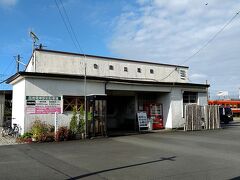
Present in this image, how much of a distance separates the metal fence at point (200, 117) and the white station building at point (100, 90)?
1497mm

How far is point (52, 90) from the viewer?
1875 cm

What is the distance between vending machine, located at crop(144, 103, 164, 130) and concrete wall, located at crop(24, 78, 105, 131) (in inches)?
269

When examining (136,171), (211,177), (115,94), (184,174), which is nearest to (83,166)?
(136,171)

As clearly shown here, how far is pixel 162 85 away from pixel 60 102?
9.21m

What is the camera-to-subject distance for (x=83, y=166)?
9.60 m

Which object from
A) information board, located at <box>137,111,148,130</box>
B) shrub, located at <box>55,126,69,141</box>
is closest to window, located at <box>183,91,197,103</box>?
information board, located at <box>137,111,148,130</box>

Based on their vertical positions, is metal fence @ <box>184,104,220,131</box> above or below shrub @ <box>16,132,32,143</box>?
above

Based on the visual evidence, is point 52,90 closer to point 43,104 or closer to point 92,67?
point 43,104

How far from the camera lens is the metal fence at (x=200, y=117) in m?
23.9

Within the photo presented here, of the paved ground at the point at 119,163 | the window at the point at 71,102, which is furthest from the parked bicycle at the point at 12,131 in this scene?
the paved ground at the point at 119,163

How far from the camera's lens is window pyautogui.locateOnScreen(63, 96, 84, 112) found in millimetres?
19234

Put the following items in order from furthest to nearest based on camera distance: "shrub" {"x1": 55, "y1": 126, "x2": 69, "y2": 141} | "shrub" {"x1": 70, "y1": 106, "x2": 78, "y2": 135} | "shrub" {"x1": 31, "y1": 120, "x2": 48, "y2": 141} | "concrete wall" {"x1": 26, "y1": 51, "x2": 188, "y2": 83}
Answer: "concrete wall" {"x1": 26, "y1": 51, "x2": 188, "y2": 83} → "shrub" {"x1": 70, "y1": 106, "x2": 78, "y2": 135} → "shrub" {"x1": 55, "y1": 126, "x2": 69, "y2": 141} → "shrub" {"x1": 31, "y1": 120, "x2": 48, "y2": 141}

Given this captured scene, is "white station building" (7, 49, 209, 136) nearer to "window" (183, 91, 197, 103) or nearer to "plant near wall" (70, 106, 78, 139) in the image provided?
"window" (183, 91, 197, 103)

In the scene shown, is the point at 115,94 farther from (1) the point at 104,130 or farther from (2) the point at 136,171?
(2) the point at 136,171
